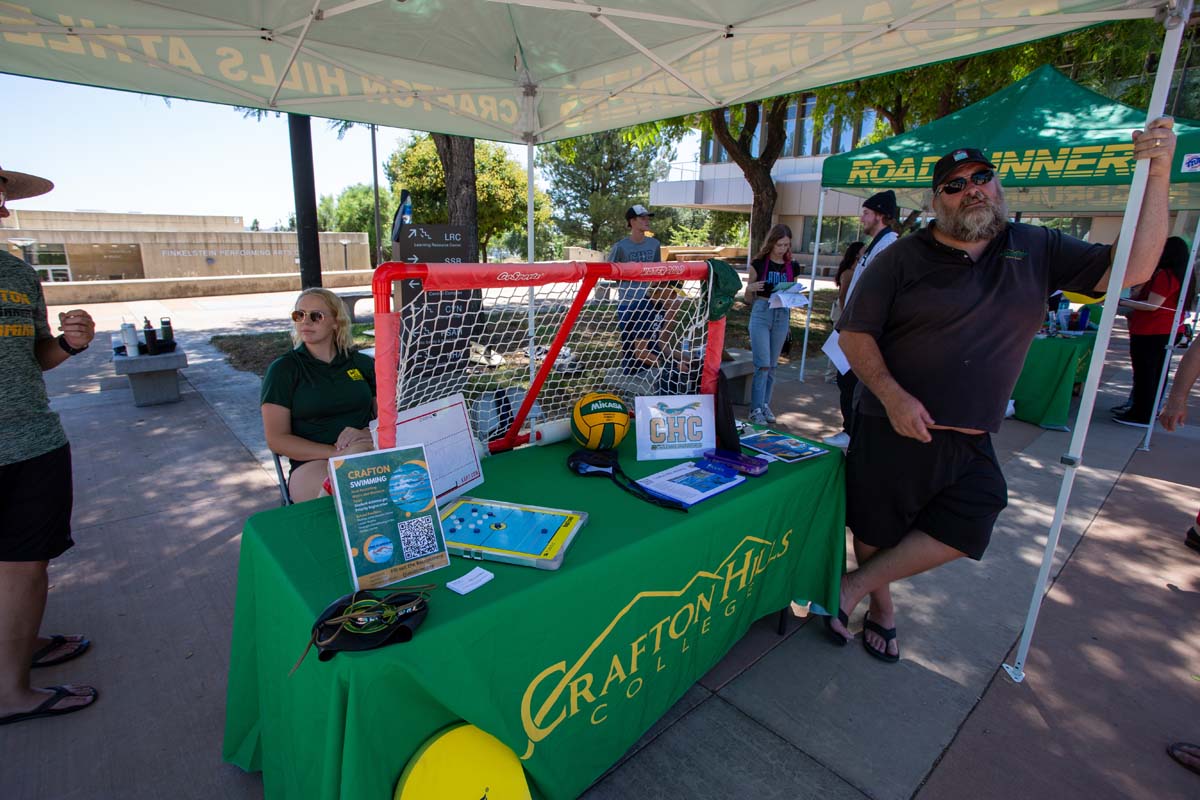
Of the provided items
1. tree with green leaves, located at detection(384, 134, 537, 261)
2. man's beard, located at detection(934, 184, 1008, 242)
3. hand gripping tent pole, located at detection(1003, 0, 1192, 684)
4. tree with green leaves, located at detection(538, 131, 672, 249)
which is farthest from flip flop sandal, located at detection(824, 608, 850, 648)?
tree with green leaves, located at detection(538, 131, 672, 249)

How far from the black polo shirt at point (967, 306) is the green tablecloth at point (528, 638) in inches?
25.4

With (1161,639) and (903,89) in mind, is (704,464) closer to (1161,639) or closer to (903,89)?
(1161,639)

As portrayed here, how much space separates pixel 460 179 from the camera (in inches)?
301

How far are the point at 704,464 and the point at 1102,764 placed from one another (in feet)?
5.87

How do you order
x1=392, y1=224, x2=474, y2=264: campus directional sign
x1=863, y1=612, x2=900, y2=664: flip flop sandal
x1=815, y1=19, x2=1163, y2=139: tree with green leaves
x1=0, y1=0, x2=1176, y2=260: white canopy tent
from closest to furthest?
x1=863, y1=612, x2=900, y2=664: flip flop sandal
x1=0, y1=0, x2=1176, y2=260: white canopy tent
x1=392, y1=224, x2=474, y2=264: campus directional sign
x1=815, y1=19, x2=1163, y2=139: tree with green leaves

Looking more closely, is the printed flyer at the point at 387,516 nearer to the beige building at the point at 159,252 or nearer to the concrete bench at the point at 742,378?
the concrete bench at the point at 742,378

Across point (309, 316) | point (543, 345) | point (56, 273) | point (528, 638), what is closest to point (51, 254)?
point (56, 273)

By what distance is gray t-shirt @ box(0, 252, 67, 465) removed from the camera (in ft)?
6.75

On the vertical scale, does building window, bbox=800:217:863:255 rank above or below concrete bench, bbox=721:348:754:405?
above

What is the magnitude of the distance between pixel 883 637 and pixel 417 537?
88.0 inches

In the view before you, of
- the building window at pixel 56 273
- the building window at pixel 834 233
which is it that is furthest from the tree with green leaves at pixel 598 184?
the building window at pixel 56 273

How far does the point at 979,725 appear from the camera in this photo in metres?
2.33

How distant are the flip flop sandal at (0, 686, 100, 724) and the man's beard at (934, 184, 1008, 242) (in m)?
3.76

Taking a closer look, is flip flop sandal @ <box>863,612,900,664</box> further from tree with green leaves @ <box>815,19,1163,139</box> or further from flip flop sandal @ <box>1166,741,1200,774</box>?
tree with green leaves @ <box>815,19,1163,139</box>
